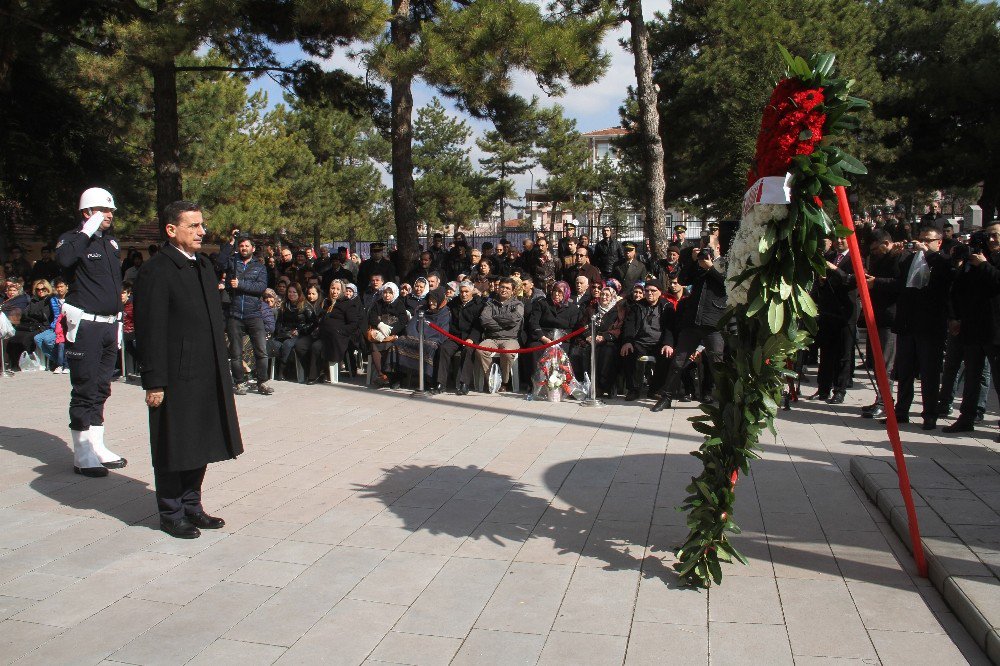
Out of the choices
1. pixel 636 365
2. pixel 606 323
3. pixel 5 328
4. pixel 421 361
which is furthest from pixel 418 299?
pixel 5 328

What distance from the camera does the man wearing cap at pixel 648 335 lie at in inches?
401

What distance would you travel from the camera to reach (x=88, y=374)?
21.8 ft

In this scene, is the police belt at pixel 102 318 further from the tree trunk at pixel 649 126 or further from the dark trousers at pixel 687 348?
the tree trunk at pixel 649 126

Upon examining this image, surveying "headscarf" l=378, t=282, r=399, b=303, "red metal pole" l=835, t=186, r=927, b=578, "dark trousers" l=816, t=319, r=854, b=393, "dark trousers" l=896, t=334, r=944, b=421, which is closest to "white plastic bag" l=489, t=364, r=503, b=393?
"headscarf" l=378, t=282, r=399, b=303

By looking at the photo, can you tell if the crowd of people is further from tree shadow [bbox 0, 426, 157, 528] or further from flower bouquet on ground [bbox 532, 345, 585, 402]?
tree shadow [bbox 0, 426, 157, 528]

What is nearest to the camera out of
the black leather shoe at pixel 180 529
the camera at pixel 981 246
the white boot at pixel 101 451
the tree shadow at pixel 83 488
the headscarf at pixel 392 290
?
the black leather shoe at pixel 180 529

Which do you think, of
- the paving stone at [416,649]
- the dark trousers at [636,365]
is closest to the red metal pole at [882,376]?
the paving stone at [416,649]

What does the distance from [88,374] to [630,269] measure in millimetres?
9198

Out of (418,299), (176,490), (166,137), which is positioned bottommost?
(176,490)

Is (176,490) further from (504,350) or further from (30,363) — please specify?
(30,363)

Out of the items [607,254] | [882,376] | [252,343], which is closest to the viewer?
[882,376]

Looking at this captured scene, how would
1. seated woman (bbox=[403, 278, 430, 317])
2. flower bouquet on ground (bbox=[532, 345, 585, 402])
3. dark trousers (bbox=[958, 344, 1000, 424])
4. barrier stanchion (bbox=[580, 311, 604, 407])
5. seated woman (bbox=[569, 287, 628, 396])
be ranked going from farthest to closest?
seated woman (bbox=[403, 278, 430, 317]), seated woman (bbox=[569, 287, 628, 396]), flower bouquet on ground (bbox=[532, 345, 585, 402]), barrier stanchion (bbox=[580, 311, 604, 407]), dark trousers (bbox=[958, 344, 1000, 424])

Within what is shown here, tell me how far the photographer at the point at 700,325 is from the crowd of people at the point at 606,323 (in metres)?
0.02

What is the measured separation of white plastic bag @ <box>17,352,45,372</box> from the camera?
1298 cm
